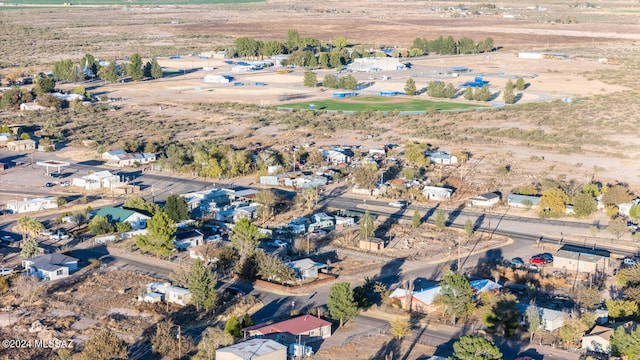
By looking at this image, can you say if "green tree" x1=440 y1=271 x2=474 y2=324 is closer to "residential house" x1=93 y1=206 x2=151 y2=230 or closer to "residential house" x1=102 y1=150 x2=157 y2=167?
"residential house" x1=93 y1=206 x2=151 y2=230

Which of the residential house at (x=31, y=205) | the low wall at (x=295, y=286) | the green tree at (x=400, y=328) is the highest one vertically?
the green tree at (x=400, y=328)

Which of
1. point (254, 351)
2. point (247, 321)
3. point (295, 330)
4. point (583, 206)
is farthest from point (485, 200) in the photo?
point (254, 351)

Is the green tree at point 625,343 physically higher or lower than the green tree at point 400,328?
higher

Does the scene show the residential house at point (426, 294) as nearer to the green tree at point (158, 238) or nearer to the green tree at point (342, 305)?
the green tree at point (342, 305)

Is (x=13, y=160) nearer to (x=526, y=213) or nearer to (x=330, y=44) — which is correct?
(x=526, y=213)

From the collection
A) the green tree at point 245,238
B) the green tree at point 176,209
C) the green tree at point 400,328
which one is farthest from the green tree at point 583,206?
the green tree at point 176,209
